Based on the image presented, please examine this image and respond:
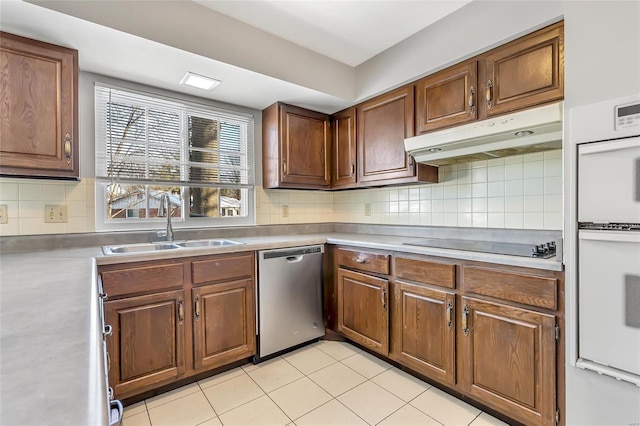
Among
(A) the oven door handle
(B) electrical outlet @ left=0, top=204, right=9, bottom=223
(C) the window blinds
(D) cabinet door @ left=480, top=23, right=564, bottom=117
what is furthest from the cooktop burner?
(B) electrical outlet @ left=0, top=204, right=9, bottom=223

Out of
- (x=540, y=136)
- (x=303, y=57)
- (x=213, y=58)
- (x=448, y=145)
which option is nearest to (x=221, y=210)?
(x=213, y=58)

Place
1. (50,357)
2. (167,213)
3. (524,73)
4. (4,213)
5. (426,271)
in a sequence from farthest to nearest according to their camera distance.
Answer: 1. (167,213)
2. (426,271)
3. (4,213)
4. (524,73)
5. (50,357)

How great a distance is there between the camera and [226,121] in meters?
2.64

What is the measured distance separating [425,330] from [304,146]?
1.74 meters

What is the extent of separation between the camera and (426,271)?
1.84 m

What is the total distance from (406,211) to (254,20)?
182 cm

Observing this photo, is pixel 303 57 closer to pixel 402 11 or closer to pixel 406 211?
pixel 402 11

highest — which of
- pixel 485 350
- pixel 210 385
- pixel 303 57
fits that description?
pixel 303 57

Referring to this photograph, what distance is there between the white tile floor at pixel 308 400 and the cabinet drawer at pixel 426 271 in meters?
0.68

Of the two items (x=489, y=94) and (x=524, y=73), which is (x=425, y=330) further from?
(x=524, y=73)

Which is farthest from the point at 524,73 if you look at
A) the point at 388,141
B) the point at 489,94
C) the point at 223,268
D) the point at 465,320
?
the point at 223,268

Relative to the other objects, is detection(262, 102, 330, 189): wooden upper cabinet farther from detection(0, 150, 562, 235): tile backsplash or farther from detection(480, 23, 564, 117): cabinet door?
detection(480, 23, 564, 117): cabinet door

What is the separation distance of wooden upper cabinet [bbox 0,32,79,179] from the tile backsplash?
1.09ft

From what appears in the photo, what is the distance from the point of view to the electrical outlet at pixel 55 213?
187cm
